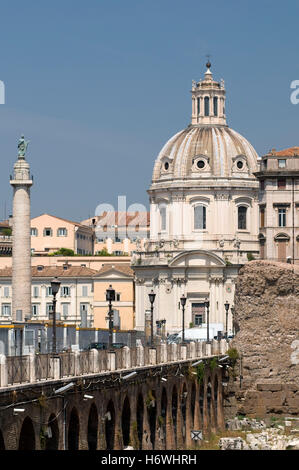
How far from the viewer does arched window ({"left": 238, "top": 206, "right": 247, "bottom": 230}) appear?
157500 millimetres

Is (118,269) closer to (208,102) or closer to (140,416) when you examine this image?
(208,102)

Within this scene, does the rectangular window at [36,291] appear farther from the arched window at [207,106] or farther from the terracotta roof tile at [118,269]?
the arched window at [207,106]

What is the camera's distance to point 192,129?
160 metres

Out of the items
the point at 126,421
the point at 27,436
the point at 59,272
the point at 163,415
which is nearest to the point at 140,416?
the point at 126,421

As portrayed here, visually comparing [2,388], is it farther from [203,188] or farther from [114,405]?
[203,188]

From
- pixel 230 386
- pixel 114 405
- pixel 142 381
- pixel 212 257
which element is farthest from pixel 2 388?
pixel 212 257

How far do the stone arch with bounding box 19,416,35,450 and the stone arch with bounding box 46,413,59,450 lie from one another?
1.19 m

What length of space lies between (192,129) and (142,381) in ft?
354

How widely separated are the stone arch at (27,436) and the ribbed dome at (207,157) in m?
117

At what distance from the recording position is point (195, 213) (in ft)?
518

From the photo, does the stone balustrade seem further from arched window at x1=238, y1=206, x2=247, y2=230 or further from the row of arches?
arched window at x1=238, y1=206, x2=247, y2=230

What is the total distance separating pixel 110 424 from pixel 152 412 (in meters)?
6.84

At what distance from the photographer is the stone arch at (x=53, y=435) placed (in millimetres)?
42062

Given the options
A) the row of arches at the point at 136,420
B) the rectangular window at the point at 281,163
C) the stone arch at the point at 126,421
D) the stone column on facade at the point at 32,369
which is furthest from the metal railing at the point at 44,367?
the rectangular window at the point at 281,163
